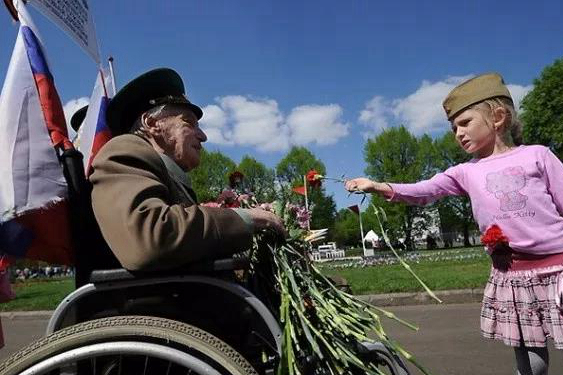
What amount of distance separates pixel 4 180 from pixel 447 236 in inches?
2713

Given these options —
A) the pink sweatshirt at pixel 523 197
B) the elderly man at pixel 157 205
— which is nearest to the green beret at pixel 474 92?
the pink sweatshirt at pixel 523 197

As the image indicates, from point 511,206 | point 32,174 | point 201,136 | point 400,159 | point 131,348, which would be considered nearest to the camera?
point 131,348

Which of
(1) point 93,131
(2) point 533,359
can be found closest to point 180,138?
(1) point 93,131

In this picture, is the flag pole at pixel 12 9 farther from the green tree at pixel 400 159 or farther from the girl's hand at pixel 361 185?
the green tree at pixel 400 159

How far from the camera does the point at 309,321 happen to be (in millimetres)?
2037

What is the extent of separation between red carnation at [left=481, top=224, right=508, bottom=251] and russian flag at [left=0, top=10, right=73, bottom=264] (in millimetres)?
1820

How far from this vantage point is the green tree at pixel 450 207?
5850cm

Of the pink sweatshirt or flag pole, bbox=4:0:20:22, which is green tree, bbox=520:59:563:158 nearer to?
the pink sweatshirt

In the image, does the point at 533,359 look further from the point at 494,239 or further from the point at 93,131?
the point at 93,131

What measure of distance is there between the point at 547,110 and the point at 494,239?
134 ft

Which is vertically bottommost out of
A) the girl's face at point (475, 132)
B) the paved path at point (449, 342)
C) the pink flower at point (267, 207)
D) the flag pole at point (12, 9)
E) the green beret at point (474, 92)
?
the paved path at point (449, 342)

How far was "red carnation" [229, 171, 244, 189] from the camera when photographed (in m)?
2.71

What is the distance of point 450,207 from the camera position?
63.2 metres

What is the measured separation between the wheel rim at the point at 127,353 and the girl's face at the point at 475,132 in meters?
1.80
